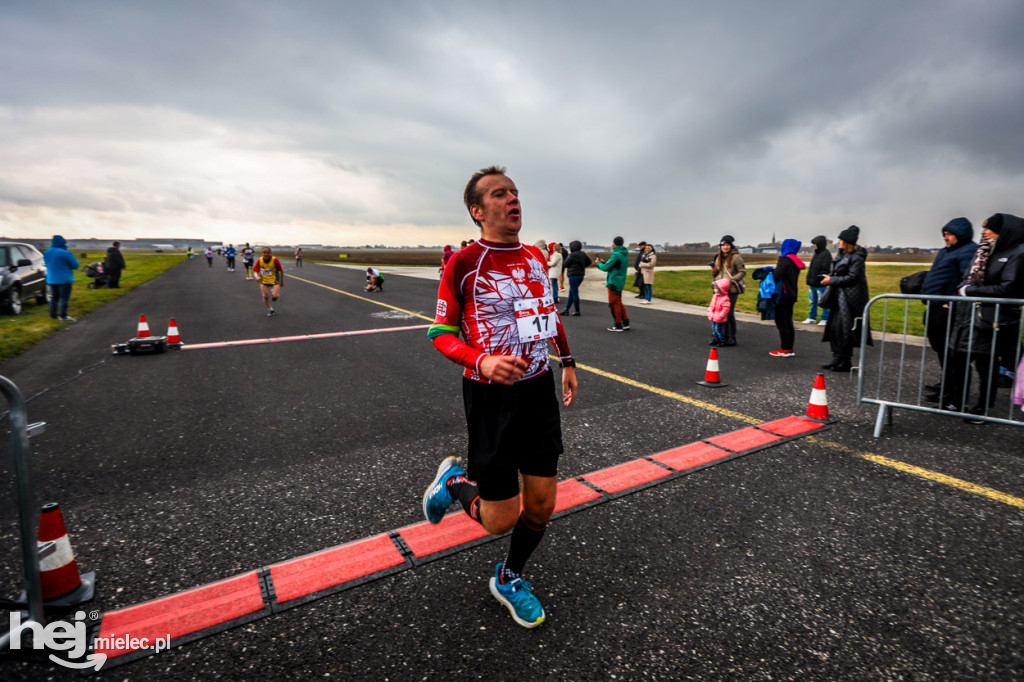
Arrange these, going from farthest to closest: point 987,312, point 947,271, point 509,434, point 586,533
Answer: point 947,271, point 987,312, point 586,533, point 509,434

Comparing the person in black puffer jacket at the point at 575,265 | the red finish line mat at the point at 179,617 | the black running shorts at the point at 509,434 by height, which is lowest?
the red finish line mat at the point at 179,617

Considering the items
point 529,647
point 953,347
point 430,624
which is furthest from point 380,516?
point 953,347

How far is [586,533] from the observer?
308 cm

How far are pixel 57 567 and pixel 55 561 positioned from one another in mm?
30

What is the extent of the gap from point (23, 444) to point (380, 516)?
1765 mm

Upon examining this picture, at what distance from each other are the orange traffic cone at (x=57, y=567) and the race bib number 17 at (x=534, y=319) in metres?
2.29

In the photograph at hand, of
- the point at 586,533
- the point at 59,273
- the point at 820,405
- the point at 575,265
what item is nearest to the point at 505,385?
the point at 586,533

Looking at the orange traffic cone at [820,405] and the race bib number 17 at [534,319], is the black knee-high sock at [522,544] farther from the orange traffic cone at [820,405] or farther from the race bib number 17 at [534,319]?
the orange traffic cone at [820,405]

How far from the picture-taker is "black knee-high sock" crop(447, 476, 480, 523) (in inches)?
103

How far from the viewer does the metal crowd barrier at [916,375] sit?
4.57 m

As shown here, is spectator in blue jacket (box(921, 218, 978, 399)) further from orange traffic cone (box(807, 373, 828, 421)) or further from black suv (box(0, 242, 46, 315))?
black suv (box(0, 242, 46, 315))

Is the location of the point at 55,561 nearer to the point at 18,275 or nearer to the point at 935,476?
the point at 935,476

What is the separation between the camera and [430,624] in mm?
2350

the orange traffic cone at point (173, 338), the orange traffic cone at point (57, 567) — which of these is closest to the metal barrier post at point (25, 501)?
the orange traffic cone at point (57, 567)
